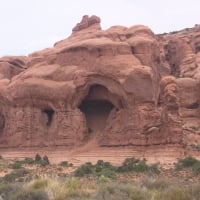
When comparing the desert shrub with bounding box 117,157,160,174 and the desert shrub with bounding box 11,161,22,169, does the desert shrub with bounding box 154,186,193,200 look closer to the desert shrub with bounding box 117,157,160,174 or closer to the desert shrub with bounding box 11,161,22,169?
the desert shrub with bounding box 117,157,160,174

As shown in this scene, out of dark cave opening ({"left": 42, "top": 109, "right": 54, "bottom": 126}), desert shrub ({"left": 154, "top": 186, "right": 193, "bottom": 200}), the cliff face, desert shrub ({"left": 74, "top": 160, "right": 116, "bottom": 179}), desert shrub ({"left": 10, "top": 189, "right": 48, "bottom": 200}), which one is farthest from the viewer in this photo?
dark cave opening ({"left": 42, "top": 109, "right": 54, "bottom": 126})

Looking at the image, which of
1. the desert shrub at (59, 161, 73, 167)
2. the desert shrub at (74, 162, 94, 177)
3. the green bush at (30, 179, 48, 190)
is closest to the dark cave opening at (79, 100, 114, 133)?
the desert shrub at (59, 161, 73, 167)

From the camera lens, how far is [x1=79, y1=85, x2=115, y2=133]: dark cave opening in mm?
45125

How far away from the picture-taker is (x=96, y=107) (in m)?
47.1

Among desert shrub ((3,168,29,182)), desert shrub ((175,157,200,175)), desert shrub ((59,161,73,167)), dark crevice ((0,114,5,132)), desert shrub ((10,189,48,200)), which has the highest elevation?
dark crevice ((0,114,5,132))

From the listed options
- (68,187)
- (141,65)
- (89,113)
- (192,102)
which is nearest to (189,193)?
(68,187)

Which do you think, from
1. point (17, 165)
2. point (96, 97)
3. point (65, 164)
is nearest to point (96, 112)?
point (96, 97)

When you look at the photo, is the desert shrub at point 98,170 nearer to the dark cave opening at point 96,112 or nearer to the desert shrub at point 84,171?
the desert shrub at point 84,171

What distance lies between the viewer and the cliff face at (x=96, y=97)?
42.0 meters

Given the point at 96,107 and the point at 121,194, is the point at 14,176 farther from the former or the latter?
the point at 121,194

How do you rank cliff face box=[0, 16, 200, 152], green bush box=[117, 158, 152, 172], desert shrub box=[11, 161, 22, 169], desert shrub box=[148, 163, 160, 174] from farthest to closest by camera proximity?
1. cliff face box=[0, 16, 200, 152]
2. desert shrub box=[11, 161, 22, 169]
3. green bush box=[117, 158, 152, 172]
4. desert shrub box=[148, 163, 160, 174]

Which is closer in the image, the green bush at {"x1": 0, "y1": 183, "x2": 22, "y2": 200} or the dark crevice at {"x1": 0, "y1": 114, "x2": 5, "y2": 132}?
the green bush at {"x1": 0, "y1": 183, "x2": 22, "y2": 200}

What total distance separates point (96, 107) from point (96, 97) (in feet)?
5.72

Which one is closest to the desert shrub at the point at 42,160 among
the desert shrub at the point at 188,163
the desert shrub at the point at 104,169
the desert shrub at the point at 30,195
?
the desert shrub at the point at 104,169
